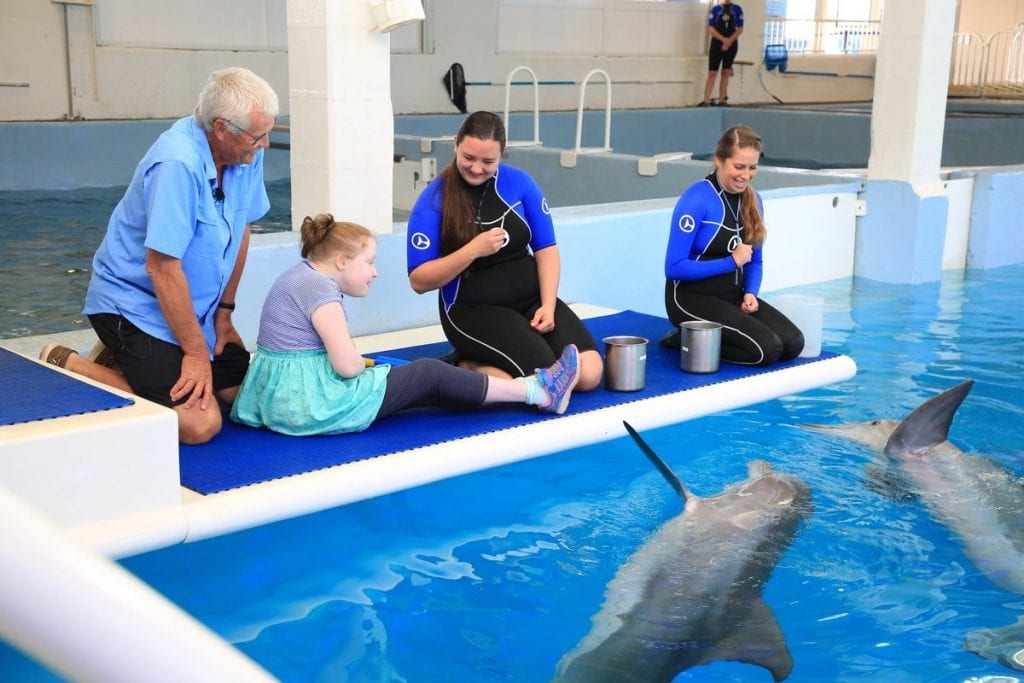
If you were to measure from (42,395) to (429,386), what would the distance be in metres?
1.34

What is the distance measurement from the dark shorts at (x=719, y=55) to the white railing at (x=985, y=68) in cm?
490

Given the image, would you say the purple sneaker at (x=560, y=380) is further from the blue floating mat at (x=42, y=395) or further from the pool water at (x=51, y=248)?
the pool water at (x=51, y=248)

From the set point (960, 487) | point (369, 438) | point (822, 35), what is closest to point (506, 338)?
point (369, 438)

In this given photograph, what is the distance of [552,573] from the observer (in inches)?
147

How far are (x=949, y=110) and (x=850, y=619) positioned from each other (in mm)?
15706

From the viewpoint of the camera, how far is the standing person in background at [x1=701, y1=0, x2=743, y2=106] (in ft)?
57.8

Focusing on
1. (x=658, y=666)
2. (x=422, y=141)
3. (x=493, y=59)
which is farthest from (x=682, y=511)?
(x=493, y=59)

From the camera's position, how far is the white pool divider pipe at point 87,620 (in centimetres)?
56

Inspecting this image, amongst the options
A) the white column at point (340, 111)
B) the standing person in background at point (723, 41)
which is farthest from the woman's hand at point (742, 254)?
the standing person in background at point (723, 41)

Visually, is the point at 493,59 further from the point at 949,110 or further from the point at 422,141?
the point at 949,110

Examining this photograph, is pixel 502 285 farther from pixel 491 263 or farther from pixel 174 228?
pixel 174 228

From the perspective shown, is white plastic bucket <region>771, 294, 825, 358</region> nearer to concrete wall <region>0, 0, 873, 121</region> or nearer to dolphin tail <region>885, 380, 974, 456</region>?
dolphin tail <region>885, 380, 974, 456</region>

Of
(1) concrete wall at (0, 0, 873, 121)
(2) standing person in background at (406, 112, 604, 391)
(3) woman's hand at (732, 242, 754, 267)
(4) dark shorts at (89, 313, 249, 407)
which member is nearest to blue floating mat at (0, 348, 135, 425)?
(4) dark shorts at (89, 313, 249, 407)

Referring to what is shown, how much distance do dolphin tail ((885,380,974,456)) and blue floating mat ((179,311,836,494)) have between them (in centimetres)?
74
